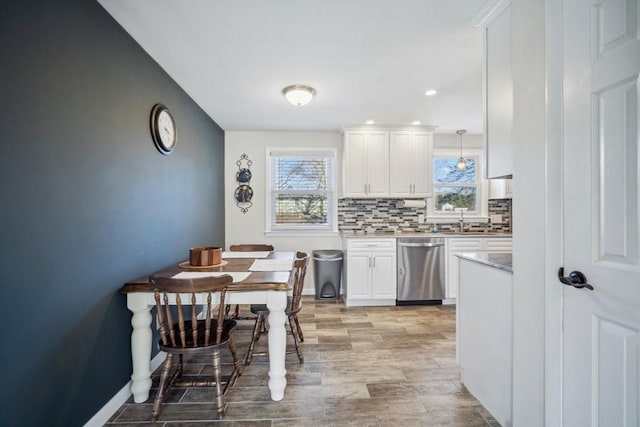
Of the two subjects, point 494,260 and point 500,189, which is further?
point 500,189

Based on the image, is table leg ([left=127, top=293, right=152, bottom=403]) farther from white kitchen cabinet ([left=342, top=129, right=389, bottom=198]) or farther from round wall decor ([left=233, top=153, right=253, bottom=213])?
white kitchen cabinet ([left=342, top=129, right=389, bottom=198])

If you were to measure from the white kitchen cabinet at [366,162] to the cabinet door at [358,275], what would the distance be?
868mm

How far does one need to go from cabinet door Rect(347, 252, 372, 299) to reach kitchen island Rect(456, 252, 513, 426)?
72.7 inches

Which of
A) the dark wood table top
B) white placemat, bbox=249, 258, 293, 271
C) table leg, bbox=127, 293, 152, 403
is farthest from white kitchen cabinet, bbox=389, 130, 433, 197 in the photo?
table leg, bbox=127, 293, 152, 403

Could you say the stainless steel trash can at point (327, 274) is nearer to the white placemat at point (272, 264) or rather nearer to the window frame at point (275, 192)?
the window frame at point (275, 192)

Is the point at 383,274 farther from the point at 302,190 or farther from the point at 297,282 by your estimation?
the point at 297,282

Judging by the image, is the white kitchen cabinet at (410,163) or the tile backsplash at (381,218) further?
the tile backsplash at (381,218)

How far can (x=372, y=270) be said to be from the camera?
3.94 meters

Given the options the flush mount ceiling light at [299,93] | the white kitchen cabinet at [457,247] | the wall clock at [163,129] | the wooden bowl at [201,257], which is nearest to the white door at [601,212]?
the flush mount ceiling light at [299,93]

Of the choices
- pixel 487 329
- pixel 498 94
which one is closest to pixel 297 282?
pixel 487 329

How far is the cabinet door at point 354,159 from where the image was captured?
13.7ft

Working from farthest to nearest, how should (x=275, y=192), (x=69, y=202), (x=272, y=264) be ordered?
(x=275, y=192) → (x=272, y=264) → (x=69, y=202)

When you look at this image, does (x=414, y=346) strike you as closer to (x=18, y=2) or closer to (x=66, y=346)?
(x=66, y=346)

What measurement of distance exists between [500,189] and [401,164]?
5.05ft
